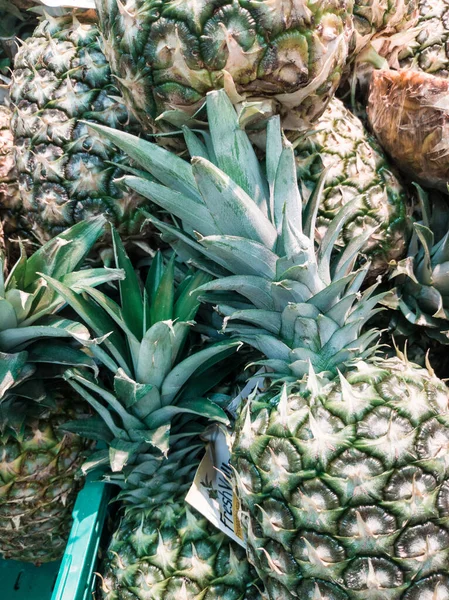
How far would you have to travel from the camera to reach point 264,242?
1.32 metres

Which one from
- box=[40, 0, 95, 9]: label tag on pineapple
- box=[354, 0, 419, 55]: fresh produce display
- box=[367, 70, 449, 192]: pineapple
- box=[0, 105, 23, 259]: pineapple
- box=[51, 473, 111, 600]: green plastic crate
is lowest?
box=[51, 473, 111, 600]: green plastic crate

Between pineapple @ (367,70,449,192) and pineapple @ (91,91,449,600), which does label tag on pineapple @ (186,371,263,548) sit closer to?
pineapple @ (91,91,449,600)

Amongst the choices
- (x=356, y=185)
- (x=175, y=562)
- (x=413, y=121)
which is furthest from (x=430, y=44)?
(x=175, y=562)

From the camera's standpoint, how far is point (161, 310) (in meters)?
1.47

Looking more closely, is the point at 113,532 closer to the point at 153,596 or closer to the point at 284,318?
the point at 153,596

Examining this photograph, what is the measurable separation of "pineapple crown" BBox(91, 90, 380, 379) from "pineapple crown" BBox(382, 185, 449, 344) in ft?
1.30

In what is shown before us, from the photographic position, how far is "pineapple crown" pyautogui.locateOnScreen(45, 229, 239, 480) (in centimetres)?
139

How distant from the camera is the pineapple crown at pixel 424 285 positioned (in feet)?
5.50

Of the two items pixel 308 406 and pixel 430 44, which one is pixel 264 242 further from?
pixel 430 44

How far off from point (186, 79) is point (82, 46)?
0.66m

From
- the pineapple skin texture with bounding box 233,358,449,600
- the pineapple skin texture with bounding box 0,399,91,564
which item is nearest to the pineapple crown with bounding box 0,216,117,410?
the pineapple skin texture with bounding box 0,399,91,564

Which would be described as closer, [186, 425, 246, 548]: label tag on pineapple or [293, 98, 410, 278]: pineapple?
[186, 425, 246, 548]: label tag on pineapple

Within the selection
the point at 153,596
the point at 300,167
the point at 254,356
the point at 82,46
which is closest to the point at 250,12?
the point at 300,167

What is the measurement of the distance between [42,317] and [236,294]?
1.84 ft
